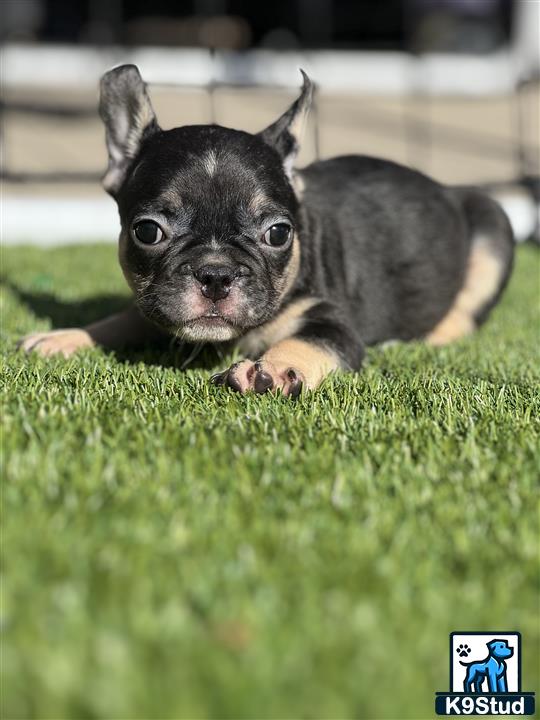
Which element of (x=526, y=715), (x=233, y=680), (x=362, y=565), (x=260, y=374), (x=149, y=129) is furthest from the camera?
(x=149, y=129)

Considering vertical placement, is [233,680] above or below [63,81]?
below

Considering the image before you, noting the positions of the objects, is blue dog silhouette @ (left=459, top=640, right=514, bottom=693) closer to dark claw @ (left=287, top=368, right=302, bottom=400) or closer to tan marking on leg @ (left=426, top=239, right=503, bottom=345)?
dark claw @ (left=287, top=368, right=302, bottom=400)

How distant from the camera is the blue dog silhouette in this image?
5.74 feet

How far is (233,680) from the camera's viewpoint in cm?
149

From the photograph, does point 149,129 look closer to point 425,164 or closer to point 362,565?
point 362,565

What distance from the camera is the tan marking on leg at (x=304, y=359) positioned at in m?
3.60

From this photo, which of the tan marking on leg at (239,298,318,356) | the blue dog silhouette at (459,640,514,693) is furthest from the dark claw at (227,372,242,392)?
the blue dog silhouette at (459,640,514,693)

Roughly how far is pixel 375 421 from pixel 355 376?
0.84 m

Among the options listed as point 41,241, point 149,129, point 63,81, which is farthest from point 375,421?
point 63,81

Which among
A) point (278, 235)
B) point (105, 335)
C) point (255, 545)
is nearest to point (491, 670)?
point (255, 545)

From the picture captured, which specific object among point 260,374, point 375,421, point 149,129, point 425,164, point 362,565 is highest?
point 425,164

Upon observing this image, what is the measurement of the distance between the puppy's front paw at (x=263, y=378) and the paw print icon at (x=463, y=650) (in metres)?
1.75

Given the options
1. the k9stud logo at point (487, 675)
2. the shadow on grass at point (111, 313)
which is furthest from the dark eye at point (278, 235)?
the k9stud logo at point (487, 675)

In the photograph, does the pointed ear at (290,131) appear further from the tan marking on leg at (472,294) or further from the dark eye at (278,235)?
the tan marking on leg at (472,294)
